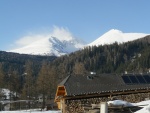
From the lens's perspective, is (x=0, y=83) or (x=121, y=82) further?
(x=0, y=83)

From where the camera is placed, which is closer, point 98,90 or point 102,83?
point 98,90

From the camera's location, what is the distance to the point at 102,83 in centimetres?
4078

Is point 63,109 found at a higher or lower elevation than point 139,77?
lower

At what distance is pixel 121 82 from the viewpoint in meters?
41.1

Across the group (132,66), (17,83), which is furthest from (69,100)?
(132,66)

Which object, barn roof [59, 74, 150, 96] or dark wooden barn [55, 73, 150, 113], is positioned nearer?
dark wooden barn [55, 73, 150, 113]

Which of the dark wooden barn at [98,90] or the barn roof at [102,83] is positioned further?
the barn roof at [102,83]

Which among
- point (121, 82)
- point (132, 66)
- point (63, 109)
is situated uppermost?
point (132, 66)

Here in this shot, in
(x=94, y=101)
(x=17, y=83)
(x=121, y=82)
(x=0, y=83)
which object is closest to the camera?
(x=94, y=101)

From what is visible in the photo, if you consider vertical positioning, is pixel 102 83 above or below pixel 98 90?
above

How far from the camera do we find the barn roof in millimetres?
38531

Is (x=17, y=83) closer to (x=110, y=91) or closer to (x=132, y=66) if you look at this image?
(x=110, y=91)

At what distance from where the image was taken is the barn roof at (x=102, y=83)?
38531 mm

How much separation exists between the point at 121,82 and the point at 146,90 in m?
3.97
